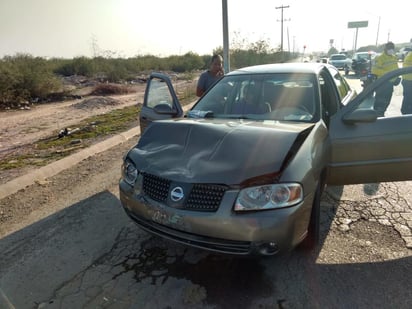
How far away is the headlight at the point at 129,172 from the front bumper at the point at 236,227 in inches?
17.1

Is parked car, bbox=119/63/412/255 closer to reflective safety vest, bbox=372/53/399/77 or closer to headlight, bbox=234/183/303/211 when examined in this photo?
headlight, bbox=234/183/303/211

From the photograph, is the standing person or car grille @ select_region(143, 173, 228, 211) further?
the standing person

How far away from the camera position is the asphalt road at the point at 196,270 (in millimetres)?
2305

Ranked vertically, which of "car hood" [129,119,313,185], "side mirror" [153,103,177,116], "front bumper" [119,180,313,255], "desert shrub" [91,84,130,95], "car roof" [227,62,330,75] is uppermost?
"car roof" [227,62,330,75]

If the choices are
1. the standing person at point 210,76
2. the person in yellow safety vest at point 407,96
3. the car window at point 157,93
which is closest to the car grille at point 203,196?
the car window at point 157,93

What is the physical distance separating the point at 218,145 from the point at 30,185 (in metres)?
3.55

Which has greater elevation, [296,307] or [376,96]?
[376,96]

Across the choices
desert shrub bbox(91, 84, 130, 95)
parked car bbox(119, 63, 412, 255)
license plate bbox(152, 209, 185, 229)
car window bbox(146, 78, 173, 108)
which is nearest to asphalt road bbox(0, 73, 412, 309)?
parked car bbox(119, 63, 412, 255)

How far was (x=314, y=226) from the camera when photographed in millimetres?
2734

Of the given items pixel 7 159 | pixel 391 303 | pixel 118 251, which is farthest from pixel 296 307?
pixel 7 159

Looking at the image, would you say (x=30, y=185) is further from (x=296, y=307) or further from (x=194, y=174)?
(x=296, y=307)

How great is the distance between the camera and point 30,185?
4.73 m

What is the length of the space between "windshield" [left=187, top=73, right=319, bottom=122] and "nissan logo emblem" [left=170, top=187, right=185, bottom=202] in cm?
137

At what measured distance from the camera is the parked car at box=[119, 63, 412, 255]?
2182mm
